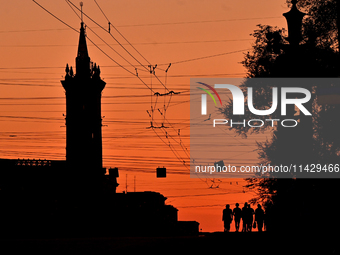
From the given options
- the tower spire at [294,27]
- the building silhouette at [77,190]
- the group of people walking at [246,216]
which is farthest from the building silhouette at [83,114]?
the tower spire at [294,27]

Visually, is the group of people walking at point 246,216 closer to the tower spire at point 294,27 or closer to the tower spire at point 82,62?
the tower spire at point 294,27

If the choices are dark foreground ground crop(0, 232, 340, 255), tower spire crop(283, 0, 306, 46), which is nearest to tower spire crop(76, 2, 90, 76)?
tower spire crop(283, 0, 306, 46)

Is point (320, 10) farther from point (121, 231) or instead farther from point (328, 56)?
point (121, 231)

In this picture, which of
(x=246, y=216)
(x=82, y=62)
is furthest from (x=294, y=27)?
(x=82, y=62)

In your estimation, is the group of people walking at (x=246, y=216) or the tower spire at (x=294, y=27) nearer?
the tower spire at (x=294, y=27)

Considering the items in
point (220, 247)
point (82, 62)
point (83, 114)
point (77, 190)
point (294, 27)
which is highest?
point (82, 62)

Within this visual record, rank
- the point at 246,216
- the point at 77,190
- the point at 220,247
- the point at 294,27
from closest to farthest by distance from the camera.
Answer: the point at 220,247 → the point at 294,27 → the point at 246,216 → the point at 77,190


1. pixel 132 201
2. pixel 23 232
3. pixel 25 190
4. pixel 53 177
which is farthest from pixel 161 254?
pixel 132 201

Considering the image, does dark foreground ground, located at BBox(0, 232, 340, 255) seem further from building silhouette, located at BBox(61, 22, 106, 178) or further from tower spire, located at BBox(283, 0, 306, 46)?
building silhouette, located at BBox(61, 22, 106, 178)

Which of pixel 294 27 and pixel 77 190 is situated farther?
pixel 77 190

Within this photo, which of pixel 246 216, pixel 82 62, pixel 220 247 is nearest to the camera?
pixel 220 247

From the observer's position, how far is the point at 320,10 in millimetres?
29203

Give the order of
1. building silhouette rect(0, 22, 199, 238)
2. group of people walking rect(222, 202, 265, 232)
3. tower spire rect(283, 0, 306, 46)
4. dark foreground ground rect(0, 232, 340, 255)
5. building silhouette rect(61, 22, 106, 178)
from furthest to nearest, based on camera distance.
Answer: building silhouette rect(61, 22, 106, 178), building silhouette rect(0, 22, 199, 238), group of people walking rect(222, 202, 265, 232), tower spire rect(283, 0, 306, 46), dark foreground ground rect(0, 232, 340, 255)

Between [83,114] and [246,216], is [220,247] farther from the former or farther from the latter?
[83,114]
